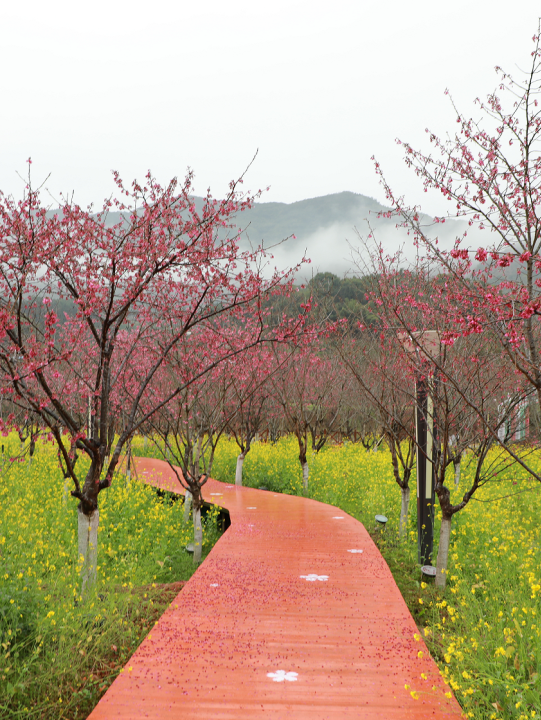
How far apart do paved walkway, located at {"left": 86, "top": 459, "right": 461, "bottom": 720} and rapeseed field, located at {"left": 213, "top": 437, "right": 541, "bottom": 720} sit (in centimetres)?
27

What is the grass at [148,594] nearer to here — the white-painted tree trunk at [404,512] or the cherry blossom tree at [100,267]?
the white-painted tree trunk at [404,512]

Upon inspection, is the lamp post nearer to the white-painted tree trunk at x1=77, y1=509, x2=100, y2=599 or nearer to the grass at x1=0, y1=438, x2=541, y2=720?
the grass at x1=0, y1=438, x2=541, y2=720

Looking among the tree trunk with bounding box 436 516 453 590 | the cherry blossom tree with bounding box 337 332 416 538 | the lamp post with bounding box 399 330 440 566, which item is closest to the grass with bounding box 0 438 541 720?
the tree trunk with bounding box 436 516 453 590

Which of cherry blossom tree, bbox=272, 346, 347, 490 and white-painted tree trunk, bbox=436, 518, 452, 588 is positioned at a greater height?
cherry blossom tree, bbox=272, 346, 347, 490

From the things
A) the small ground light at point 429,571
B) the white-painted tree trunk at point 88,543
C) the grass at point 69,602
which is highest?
the white-painted tree trunk at point 88,543

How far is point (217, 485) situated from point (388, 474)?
462 cm

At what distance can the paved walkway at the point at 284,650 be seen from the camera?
333 cm

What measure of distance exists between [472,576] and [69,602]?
4.77m

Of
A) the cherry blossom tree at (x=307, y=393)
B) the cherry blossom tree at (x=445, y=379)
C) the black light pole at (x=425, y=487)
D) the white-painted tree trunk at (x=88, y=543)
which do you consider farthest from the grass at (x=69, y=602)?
the cherry blossom tree at (x=307, y=393)

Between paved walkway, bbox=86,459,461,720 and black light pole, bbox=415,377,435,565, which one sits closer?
paved walkway, bbox=86,459,461,720

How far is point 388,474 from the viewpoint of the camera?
13219 millimetres

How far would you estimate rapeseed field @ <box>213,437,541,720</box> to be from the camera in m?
3.47

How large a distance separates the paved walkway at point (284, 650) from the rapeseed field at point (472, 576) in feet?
0.87

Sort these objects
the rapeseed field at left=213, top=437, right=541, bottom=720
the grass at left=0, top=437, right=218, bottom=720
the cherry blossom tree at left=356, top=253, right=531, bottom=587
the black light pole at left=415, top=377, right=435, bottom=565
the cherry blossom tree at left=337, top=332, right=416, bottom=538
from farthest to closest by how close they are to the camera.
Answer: the cherry blossom tree at left=337, top=332, right=416, bottom=538 → the black light pole at left=415, top=377, right=435, bottom=565 → the cherry blossom tree at left=356, top=253, right=531, bottom=587 → the grass at left=0, top=437, right=218, bottom=720 → the rapeseed field at left=213, top=437, right=541, bottom=720
